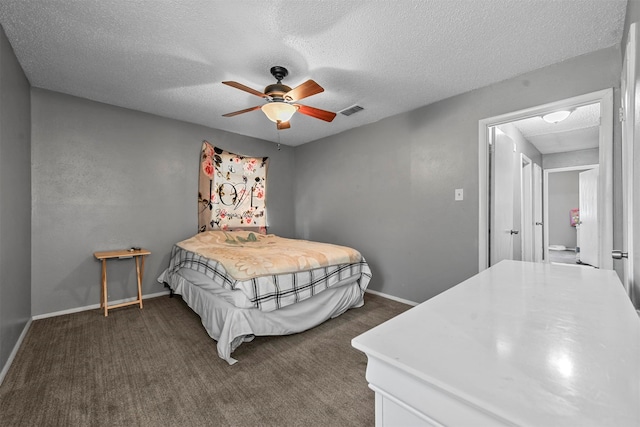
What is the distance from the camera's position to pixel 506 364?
53 centimetres

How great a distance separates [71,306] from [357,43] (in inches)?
145

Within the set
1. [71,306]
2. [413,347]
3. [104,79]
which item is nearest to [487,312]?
[413,347]

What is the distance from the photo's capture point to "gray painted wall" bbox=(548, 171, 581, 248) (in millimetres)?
7254

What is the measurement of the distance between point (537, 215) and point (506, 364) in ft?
18.4

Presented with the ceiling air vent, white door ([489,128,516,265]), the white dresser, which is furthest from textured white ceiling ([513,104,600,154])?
the white dresser

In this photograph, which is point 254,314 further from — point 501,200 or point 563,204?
point 563,204

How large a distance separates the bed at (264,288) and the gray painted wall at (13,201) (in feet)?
4.00

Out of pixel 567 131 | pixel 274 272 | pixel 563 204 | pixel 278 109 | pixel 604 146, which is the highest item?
pixel 567 131

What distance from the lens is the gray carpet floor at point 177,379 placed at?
4.83ft

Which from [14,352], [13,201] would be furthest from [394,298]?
[13,201]

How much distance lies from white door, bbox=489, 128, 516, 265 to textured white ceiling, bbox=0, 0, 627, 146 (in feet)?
2.36

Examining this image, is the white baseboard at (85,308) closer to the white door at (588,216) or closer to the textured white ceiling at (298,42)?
the textured white ceiling at (298,42)

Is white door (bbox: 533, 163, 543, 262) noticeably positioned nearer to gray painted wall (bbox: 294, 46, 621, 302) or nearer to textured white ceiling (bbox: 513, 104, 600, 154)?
textured white ceiling (bbox: 513, 104, 600, 154)

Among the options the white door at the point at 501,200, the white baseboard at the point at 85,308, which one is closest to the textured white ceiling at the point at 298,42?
the white door at the point at 501,200
